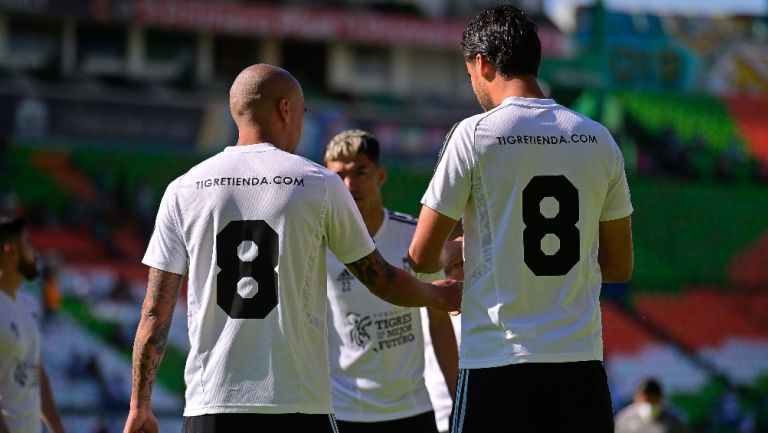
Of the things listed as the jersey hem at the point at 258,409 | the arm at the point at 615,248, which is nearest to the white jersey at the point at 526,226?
the arm at the point at 615,248

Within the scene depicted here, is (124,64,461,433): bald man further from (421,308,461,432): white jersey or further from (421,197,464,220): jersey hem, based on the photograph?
(421,308,461,432): white jersey

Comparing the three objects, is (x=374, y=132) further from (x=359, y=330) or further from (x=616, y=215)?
(x=616, y=215)

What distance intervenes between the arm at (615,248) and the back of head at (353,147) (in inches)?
90.2

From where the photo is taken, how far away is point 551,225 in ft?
14.1

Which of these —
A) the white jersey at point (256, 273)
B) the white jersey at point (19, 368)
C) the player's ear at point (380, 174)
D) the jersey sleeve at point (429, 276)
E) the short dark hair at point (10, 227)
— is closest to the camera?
the white jersey at point (256, 273)

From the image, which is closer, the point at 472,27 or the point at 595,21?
the point at 472,27

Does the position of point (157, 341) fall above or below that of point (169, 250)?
below

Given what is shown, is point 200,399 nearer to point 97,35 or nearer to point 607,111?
point 607,111

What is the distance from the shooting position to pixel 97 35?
39.0 m

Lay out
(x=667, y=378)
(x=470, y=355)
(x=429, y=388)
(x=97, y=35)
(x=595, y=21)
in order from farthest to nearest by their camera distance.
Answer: (x=595, y=21), (x=97, y=35), (x=667, y=378), (x=429, y=388), (x=470, y=355)

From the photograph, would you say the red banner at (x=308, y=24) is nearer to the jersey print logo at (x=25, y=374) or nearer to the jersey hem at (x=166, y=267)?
the jersey print logo at (x=25, y=374)

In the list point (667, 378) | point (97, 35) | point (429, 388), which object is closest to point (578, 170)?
point (429, 388)

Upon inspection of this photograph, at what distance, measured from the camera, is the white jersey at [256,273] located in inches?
170

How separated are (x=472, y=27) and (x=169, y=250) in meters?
1.26
